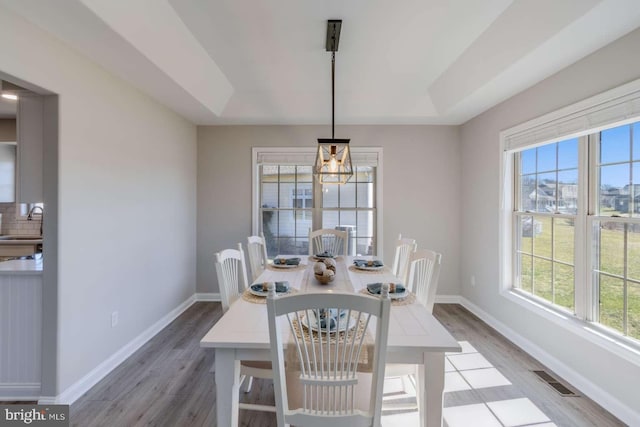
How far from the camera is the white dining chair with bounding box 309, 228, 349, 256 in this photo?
3.74m

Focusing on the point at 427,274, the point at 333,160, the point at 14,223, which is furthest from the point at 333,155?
the point at 14,223

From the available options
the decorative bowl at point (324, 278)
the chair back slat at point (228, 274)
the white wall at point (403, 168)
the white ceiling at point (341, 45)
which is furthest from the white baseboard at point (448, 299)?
the chair back slat at point (228, 274)

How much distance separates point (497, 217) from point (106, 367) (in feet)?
13.3

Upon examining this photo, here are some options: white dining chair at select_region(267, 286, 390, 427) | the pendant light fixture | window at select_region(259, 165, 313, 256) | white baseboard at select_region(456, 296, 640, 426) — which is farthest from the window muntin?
window at select_region(259, 165, 313, 256)

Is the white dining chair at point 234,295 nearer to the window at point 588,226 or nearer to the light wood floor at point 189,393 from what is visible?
the light wood floor at point 189,393

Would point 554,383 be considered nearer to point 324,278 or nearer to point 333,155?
point 324,278

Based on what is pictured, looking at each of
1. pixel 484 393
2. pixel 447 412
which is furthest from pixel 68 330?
pixel 484 393

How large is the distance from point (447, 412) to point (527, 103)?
9.07 ft

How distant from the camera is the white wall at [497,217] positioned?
2.02 metres

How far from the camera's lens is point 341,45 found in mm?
2721

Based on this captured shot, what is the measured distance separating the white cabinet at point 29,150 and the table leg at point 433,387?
2.66 m

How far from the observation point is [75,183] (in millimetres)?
2254

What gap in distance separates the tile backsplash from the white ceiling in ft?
9.52

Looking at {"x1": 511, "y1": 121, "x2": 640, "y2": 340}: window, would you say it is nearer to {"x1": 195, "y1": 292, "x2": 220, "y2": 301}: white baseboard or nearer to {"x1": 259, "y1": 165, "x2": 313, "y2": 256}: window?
{"x1": 259, "y1": 165, "x2": 313, "y2": 256}: window
